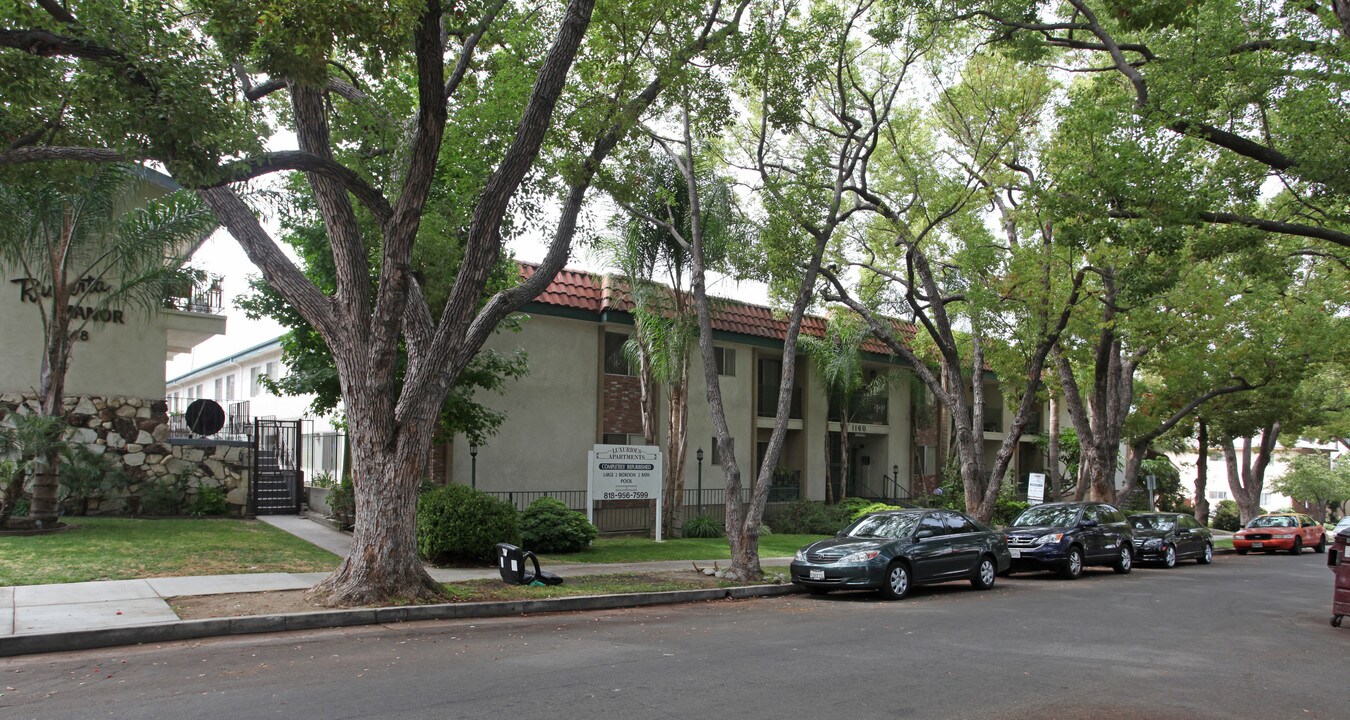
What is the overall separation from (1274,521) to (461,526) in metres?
28.6

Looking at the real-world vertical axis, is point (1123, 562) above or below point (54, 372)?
below

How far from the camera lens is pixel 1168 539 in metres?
22.9

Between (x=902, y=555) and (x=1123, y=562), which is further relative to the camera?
(x=1123, y=562)

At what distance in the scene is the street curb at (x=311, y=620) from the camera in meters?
8.91

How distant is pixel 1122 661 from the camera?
922 centimetres

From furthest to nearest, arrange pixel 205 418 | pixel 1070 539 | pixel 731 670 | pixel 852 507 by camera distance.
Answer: pixel 852 507 < pixel 205 418 < pixel 1070 539 < pixel 731 670

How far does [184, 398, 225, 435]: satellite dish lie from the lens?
20672 mm

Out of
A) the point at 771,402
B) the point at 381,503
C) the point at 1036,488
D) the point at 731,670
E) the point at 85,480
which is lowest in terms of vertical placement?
the point at 1036,488

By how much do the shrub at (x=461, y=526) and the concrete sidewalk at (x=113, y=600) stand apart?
0.42 meters

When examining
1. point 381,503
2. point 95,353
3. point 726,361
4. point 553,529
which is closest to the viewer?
point 381,503

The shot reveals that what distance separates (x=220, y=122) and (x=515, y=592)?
7.05 m

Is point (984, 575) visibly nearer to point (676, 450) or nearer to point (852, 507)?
point (676, 450)

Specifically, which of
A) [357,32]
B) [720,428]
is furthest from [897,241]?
[357,32]

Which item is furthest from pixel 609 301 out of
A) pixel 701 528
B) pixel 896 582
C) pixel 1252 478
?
pixel 1252 478
